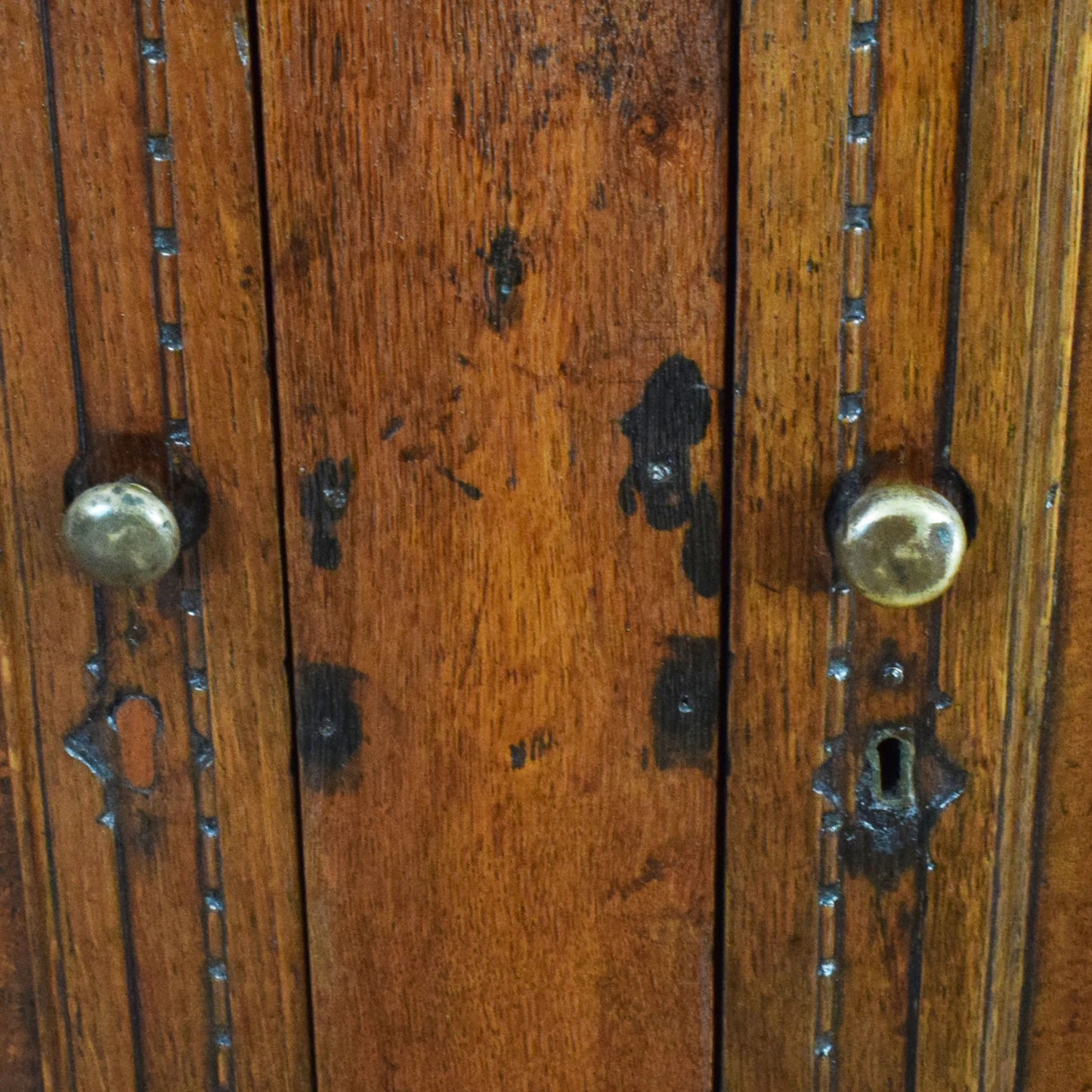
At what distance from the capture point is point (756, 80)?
52cm

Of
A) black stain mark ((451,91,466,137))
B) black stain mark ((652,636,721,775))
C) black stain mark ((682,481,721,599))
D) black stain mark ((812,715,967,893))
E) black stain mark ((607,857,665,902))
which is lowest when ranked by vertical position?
black stain mark ((607,857,665,902))

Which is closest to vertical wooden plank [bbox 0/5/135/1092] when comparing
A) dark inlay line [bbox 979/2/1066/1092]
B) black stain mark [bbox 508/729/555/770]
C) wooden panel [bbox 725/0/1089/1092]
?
black stain mark [bbox 508/729/555/770]

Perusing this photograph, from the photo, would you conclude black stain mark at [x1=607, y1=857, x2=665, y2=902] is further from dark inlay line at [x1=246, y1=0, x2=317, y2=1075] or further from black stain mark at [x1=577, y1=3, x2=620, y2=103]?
black stain mark at [x1=577, y1=3, x2=620, y2=103]

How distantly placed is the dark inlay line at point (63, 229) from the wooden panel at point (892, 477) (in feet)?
1.00

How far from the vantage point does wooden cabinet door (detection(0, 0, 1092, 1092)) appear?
1.73 feet

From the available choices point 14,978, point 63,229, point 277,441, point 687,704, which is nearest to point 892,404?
point 687,704

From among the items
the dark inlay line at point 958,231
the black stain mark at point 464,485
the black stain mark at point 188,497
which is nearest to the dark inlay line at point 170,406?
the black stain mark at point 188,497

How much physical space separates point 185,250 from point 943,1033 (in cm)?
53

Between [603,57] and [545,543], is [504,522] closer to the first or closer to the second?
[545,543]

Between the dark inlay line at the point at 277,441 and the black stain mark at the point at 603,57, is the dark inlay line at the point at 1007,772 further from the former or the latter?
the dark inlay line at the point at 277,441

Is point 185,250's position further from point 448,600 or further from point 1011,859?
point 1011,859

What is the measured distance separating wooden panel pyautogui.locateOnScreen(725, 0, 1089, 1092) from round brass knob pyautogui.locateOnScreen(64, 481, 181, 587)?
258 millimetres

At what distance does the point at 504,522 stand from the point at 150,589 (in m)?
0.18

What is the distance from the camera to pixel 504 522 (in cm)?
56
